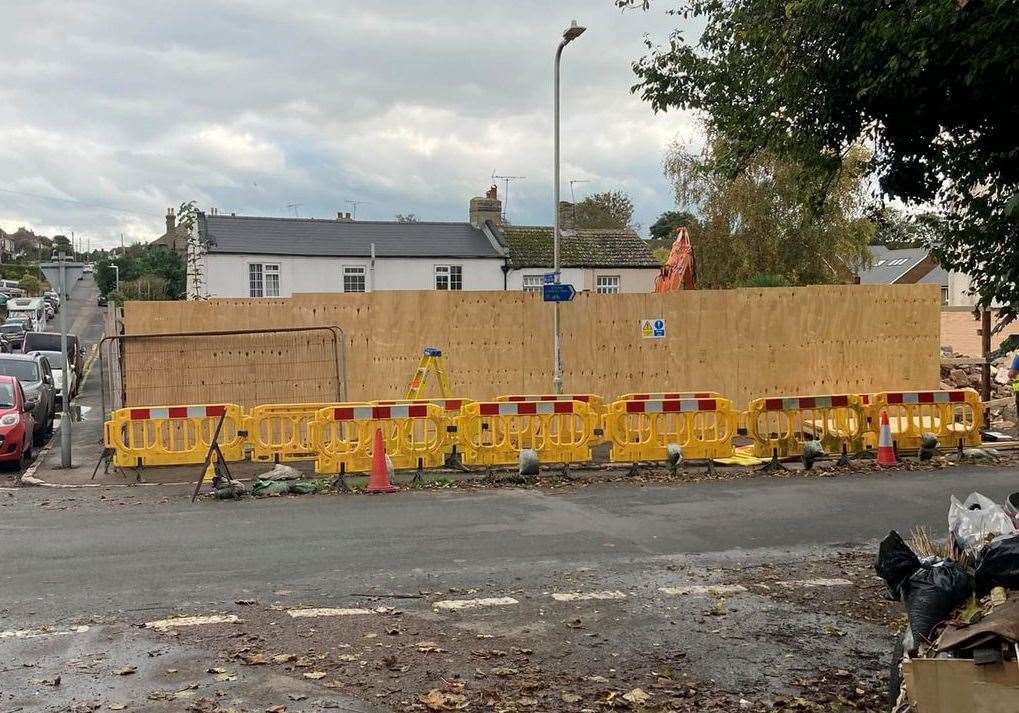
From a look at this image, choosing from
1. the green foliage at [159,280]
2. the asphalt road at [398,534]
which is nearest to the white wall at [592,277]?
the green foliage at [159,280]

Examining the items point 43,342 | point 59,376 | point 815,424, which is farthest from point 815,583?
point 43,342

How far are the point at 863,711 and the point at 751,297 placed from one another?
1316 cm

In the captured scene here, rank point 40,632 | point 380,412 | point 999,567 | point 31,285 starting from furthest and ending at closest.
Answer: point 31,285, point 380,412, point 40,632, point 999,567

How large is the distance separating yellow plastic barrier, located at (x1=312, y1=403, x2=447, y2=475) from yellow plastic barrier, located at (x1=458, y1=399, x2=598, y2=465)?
0.43 meters

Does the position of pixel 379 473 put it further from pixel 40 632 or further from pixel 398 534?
pixel 40 632

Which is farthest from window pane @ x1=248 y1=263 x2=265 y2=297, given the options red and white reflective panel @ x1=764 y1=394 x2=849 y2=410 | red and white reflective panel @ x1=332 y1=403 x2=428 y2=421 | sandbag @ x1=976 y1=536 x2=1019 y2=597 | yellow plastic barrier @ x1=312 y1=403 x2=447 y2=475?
sandbag @ x1=976 y1=536 x2=1019 y2=597

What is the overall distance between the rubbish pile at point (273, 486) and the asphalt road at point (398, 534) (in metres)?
0.31

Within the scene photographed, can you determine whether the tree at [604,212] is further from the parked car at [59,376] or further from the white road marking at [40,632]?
the white road marking at [40,632]

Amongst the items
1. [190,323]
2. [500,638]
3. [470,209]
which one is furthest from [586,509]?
[470,209]

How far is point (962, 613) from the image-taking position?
4848mm

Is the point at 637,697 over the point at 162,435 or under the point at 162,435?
under

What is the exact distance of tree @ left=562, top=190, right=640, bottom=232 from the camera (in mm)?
72812

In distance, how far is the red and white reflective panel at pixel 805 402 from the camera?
1355 cm

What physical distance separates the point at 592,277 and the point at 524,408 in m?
26.4
